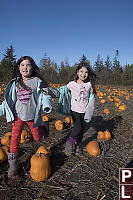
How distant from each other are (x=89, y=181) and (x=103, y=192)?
0.28 meters

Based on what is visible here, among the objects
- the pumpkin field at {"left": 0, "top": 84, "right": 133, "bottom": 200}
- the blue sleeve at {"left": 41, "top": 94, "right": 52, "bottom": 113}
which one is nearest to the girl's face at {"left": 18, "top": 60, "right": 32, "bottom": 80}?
the blue sleeve at {"left": 41, "top": 94, "right": 52, "bottom": 113}

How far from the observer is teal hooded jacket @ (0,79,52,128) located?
2352mm

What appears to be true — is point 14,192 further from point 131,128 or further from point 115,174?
point 131,128

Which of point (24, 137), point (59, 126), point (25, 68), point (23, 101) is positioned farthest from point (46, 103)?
point (59, 126)

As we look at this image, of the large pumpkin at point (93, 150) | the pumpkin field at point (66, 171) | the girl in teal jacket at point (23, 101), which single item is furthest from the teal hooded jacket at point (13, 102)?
the large pumpkin at point (93, 150)

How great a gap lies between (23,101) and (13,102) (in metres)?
0.17

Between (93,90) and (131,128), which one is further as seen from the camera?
(131,128)

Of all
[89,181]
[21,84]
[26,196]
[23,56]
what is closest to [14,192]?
[26,196]

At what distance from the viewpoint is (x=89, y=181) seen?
226 centimetres

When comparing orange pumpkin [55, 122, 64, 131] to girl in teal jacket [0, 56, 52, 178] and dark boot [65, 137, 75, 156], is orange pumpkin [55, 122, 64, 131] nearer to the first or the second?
dark boot [65, 137, 75, 156]

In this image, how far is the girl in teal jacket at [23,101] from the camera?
2.36 metres

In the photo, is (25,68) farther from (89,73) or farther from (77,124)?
(77,124)
